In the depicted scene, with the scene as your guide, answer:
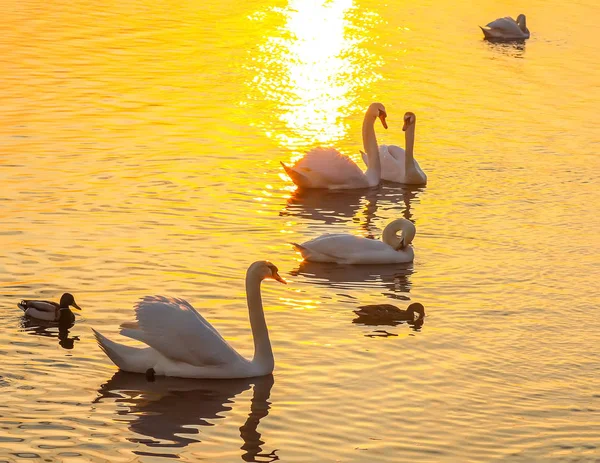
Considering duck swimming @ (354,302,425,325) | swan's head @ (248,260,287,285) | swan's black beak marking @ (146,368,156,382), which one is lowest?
swan's black beak marking @ (146,368,156,382)

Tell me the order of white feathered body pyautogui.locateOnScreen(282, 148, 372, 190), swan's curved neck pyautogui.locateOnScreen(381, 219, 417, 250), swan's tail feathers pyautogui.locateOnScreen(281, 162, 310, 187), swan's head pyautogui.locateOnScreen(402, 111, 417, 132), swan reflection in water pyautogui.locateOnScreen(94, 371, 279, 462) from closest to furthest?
swan reflection in water pyautogui.locateOnScreen(94, 371, 279, 462) < swan's curved neck pyautogui.locateOnScreen(381, 219, 417, 250) < swan's tail feathers pyautogui.locateOnScreen(281, 162, 310, 187) < white feathered body pyautogui.locateOnScreen(282, 148, 372, 190) < swan's head pyautogui.locateOnScreen(402, 111, 417, 132)

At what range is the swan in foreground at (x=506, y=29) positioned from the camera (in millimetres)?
33938

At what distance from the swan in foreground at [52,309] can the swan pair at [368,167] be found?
7.21 m

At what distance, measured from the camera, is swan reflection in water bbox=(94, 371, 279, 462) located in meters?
10.4

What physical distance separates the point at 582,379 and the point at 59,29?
2187cm

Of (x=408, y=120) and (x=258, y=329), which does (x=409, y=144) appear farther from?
(x=258, y=329)

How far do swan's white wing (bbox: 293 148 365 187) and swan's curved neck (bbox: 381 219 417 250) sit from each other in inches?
142

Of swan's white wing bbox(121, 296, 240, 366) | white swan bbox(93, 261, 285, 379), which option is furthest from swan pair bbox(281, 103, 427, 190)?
swan's white wing bbox(121, 296, 240, 366)

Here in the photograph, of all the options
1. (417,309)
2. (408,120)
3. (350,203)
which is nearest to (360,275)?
(417,309)

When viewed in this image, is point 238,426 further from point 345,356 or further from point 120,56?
point 120,56

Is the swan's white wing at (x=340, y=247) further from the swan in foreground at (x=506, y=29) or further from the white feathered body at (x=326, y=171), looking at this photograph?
the swan in foreground at (x=506, y=29)

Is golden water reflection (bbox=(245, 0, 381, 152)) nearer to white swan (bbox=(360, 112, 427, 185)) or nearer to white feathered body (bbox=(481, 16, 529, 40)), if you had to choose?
white swan (bbox=(360, 112, 427, 185))

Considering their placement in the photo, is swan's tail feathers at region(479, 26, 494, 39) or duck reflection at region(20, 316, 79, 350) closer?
duck reflection at region(20, 316, 79, 350)

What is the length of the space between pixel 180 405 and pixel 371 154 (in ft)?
33.9
